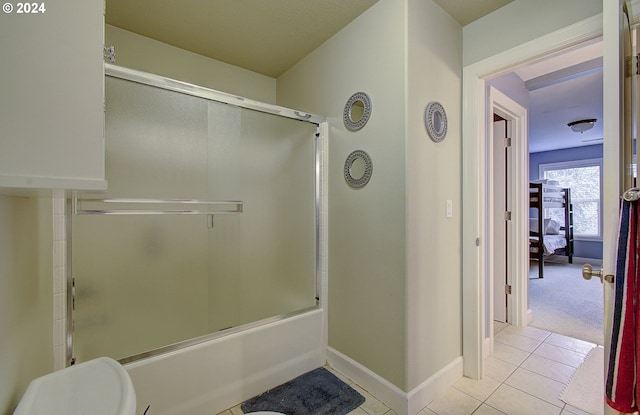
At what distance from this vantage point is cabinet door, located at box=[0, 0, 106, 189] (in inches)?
24.0

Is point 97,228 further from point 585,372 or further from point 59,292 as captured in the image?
point 585,372

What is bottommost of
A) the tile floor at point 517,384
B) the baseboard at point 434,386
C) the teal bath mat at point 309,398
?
the tile floor at point 517,384

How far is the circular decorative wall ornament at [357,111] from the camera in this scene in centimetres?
182

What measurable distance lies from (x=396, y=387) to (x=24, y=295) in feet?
5.89

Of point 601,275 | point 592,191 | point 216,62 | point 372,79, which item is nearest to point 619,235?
point 601,275

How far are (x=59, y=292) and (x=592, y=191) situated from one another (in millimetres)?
8402

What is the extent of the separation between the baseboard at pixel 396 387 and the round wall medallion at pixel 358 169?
1223 millimetres

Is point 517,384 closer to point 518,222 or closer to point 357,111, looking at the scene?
point 518,222

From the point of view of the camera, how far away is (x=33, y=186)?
615mm

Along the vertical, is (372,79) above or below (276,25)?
below

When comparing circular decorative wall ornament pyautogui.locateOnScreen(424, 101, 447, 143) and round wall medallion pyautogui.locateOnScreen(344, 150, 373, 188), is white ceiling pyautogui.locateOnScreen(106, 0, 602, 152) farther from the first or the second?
round wall medallion pyautogui.locateOnScreen(344, 150, 373, 188)

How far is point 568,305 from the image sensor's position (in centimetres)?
332

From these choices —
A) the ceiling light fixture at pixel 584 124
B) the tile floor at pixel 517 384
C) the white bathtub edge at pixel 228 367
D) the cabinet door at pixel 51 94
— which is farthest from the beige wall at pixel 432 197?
the ceiling light fixture at pixel 584 124

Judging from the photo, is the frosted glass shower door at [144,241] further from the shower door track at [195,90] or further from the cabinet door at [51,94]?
the cabinet door at [51,94]
